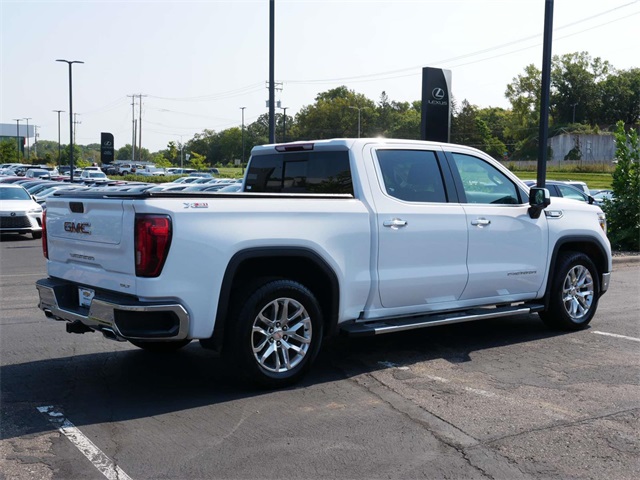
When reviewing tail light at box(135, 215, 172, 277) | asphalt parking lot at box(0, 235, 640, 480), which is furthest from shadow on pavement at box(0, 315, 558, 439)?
tail light at box(135, 215, 172, 277)

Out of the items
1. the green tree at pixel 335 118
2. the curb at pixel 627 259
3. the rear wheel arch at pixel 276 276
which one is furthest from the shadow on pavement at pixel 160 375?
the green tree at pixel 335 118

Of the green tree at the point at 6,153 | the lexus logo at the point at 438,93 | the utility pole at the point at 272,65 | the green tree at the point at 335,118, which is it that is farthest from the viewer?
the green tree at the point at 6,153

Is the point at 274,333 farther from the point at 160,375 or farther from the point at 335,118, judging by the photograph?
the point at 335,118

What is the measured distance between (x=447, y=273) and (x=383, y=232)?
0.88m

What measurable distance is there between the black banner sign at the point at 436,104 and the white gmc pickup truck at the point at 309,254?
310 inches

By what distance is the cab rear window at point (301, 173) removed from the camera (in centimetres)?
667

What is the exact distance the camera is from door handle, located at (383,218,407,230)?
642cm

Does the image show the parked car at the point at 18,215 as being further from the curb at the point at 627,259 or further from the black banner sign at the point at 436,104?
the curb at the point at 627,259

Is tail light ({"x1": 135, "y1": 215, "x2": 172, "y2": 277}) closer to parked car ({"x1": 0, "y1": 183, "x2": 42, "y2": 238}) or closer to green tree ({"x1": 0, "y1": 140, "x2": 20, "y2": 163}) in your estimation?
parked car ({"x1": 0, "y1": 183, "x2": 42, "y2": 238})

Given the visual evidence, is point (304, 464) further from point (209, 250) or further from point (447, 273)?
point (447, 273)

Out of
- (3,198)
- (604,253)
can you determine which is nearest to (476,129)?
(3,198)

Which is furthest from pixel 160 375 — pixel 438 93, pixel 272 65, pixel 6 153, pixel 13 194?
pixel 6 153

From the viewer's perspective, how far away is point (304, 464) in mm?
4438

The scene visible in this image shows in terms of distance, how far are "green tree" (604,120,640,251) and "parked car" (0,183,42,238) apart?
50.3ft
